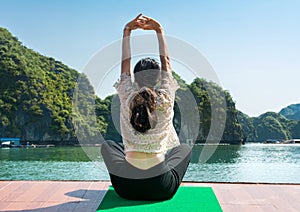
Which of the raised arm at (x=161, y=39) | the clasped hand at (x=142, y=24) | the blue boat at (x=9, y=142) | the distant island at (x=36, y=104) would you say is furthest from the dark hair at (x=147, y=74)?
the blue boat at (x=9, y=142)

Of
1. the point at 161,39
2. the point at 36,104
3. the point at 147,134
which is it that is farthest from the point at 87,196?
the point at 36,104

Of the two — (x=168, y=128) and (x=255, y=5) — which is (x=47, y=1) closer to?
(x=255, y=5)

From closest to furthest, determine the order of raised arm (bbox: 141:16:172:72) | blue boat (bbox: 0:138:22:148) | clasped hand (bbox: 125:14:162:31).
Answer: raised arm (bbox: 141:16:172:72)
clasped hand (bbox: 125:14:162:31)
blue boat (bbox: 0:138:22:148)

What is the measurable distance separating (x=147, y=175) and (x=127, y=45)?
82cm

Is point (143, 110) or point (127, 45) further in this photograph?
point (127, 45)

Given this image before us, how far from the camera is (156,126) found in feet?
6.75

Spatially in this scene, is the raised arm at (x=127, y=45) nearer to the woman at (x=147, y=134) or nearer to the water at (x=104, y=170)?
the woman at (x=147, y=134)

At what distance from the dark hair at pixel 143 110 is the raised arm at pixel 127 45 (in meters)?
0.26

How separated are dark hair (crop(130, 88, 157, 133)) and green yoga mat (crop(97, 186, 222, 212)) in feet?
1.53

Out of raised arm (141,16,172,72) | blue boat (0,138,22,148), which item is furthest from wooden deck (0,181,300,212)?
blue boat (0,138,22,148)

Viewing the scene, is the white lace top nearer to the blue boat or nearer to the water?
the water

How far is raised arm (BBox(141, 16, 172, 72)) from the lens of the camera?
2.23 meters

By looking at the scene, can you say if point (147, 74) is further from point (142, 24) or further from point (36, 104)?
point (36, 104)

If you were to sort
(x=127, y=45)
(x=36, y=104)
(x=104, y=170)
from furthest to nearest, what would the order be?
(x=36, y=104), (x=104, y=170), (x=127, y=45)
